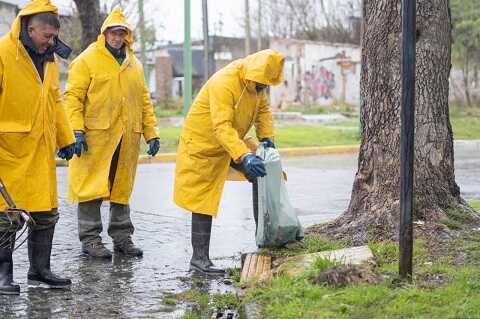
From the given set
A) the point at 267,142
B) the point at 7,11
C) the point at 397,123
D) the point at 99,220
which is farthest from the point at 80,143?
the point at 7,11

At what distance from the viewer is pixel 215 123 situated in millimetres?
5758

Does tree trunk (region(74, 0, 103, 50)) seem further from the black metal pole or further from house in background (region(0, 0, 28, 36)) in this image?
house in background (region(0, 0, 28, 36))

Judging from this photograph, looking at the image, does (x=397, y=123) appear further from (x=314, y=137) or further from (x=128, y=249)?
(x=314, y=137)

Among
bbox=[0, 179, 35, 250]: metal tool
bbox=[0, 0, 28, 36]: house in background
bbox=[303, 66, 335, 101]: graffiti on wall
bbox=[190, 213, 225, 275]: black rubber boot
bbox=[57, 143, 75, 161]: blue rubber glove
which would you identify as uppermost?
bbox=[0, 0, 28, 36]: house in background

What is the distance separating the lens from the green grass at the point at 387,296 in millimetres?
4297

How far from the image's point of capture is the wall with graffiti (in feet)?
134

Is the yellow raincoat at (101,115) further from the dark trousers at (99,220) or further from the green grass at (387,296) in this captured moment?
the green grass at (387,296)

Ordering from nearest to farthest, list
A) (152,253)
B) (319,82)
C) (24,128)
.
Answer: (24,128) → (152,253) → (319,82)

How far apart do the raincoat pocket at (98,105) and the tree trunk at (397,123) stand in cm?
194

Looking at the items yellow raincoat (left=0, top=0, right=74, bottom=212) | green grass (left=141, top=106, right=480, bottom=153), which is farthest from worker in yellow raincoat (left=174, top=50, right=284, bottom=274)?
green grass (left=141, top=106, right=480, bottom=153)

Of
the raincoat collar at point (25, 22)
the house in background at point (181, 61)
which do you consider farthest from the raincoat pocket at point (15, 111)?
the house in background at point (181, 61)

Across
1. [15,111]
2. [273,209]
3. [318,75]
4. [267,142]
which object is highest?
[15,111]

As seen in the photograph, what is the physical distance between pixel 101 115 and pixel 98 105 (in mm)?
78

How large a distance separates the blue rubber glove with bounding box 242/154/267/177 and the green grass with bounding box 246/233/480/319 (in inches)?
32.1
